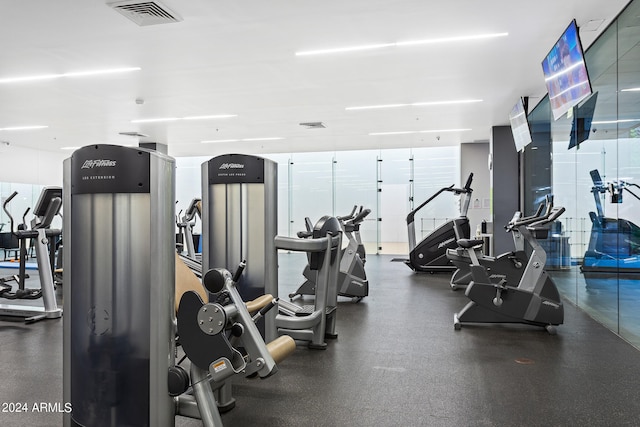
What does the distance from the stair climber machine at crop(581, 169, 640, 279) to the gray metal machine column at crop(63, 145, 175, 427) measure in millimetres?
3503

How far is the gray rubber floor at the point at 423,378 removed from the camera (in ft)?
8.39

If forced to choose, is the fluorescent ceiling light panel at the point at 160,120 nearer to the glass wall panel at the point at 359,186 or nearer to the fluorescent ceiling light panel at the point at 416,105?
the fluorescent ceiling light panel at the point at 416,105

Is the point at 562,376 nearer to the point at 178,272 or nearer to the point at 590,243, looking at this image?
the point at 590,243

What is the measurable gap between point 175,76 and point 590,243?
16.6ft

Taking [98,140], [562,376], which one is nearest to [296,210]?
[98,140]

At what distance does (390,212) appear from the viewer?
12.8m

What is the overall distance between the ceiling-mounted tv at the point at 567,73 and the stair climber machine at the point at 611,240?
78 centimetres

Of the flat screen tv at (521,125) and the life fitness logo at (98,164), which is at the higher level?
the flat screen tv at (521,125)

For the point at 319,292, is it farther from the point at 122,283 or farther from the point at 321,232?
the point at 122,283

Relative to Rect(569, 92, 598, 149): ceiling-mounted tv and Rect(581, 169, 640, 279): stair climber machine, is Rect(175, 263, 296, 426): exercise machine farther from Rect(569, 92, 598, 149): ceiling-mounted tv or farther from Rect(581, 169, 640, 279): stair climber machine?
Rect(569, 92, 598, 149): ceiling-mounted tv

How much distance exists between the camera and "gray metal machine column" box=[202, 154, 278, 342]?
350 centimetres

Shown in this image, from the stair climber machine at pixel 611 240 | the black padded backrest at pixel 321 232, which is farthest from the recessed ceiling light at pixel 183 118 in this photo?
the stair climber machine at pixel 611 240

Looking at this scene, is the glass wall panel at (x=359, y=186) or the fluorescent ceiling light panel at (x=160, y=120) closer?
the fluorescent ceiling light panel at (x=160, y=120)

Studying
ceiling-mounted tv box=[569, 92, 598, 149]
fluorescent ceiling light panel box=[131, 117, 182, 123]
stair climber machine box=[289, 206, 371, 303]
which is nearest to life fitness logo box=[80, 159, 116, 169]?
stair climber machine box=[289, 206, 371, 303]
